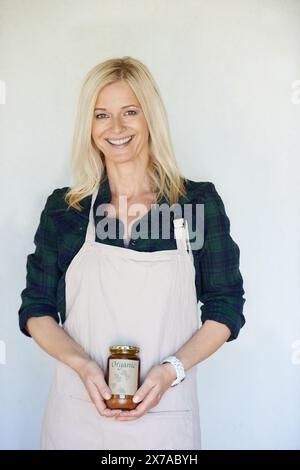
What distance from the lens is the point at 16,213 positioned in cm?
200

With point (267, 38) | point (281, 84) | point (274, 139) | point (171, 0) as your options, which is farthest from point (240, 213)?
point (171, 0)

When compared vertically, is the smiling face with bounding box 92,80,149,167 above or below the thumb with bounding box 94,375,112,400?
above

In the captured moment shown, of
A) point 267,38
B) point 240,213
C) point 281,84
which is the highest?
point 267,38

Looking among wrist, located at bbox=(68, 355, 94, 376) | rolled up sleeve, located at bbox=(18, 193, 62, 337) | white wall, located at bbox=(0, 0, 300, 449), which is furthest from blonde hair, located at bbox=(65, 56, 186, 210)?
wrist, located at bbox=(68, 355, 94, 376)

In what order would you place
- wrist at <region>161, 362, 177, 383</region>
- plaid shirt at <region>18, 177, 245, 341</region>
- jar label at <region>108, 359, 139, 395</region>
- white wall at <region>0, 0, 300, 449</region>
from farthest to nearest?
white wall at <region>0, 0, 300, 449</region>
plaid shirt at <region>18, 177, 245, 341</region>
wrist at <region>161, 362, 177, 383</region>
jar label at <region>108, 359, 139, 395</region>

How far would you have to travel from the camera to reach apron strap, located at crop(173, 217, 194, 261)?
1657 mm

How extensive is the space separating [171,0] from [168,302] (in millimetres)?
922

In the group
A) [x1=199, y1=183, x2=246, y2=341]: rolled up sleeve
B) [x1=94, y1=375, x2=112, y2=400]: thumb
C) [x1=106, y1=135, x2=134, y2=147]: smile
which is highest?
[x1=106, y1=135, x2=134, y2=147]: smile

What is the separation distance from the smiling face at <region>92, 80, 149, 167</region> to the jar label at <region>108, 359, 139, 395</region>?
0.56 metres

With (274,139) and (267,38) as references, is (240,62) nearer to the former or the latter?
(267,38)

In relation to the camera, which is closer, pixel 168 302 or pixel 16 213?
pixel 168 302

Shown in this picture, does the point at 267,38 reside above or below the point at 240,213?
above

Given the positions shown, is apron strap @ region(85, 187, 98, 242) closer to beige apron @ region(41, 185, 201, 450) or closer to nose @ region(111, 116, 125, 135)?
beige apron @ region(41, 185, 201, 450)

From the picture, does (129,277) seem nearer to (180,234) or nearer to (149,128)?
(180,234)
